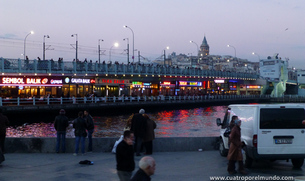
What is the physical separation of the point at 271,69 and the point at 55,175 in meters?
118

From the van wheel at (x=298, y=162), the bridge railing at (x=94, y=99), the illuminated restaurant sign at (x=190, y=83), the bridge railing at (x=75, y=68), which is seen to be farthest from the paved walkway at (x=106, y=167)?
the illuminated restaurant sign at (x=190, y=83)

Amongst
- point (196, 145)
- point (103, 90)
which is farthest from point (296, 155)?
point (103, 90)

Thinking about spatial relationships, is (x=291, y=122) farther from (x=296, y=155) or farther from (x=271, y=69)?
(x=271, y=69)

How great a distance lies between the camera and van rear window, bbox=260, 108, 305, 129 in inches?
440

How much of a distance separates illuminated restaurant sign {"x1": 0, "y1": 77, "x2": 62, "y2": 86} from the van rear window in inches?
1743

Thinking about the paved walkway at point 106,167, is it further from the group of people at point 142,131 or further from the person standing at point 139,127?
the person standing at point 139,127

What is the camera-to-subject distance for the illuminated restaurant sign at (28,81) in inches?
1969

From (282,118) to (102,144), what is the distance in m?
7.33

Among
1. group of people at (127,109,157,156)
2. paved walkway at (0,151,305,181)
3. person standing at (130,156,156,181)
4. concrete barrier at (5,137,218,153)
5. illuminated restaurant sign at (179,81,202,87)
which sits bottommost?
paved walkway at (0,151,305,181)

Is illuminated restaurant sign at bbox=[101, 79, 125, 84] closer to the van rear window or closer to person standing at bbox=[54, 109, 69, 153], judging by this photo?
person standing at bbox=[54, 109, 69, 153]

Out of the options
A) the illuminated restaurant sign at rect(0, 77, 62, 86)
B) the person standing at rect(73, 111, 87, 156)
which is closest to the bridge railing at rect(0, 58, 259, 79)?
the illuminated restaurant sign at rect(0, 77, 62, 86)

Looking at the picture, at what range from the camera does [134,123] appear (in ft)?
46.9

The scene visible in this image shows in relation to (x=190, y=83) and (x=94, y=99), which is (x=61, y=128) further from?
(x=190, y=83)

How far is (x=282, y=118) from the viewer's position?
36.9 feet
